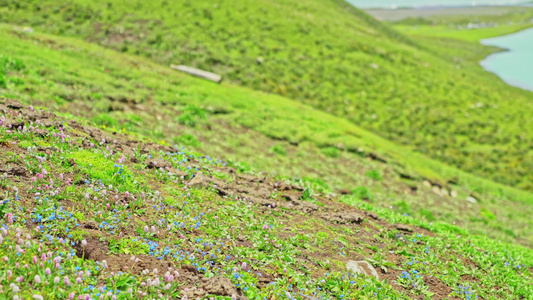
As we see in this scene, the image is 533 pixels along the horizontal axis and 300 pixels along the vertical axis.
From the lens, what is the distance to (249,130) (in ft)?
83.7

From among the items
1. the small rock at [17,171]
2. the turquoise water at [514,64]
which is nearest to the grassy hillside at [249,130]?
the small rock at [17,171]

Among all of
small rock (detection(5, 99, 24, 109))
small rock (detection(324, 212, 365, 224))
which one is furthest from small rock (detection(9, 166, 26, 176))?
small rock (detection(324, 212, 365, 224))

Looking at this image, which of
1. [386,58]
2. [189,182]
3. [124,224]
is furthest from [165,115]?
[386,58]

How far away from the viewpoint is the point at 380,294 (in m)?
8.53

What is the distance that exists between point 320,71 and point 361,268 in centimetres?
3735

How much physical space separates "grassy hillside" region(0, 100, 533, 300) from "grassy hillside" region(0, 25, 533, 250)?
396cm

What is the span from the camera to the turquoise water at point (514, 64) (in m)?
79.9

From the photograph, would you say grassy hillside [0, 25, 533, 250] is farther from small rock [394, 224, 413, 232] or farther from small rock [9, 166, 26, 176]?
small rock [9, 166, 26, 176]

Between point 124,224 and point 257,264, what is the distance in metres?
3.23

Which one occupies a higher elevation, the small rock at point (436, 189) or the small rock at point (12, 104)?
the small rock at point (12, 104)

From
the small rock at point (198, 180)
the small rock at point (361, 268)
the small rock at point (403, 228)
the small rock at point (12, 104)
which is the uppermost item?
the small rock at point (12, 104)

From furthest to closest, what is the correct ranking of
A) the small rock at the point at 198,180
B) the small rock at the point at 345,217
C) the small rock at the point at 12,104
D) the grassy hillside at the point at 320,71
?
the grassy hillside at the point at 320,71 < the small rock at the point at 345,217 < the small rock at the point at 12,104 < the small rock at the point at 198,180

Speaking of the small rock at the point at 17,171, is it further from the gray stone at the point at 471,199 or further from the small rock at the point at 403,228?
the gray stone at the point at 471,199

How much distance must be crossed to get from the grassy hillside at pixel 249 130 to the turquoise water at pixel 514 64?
60.9 meters
